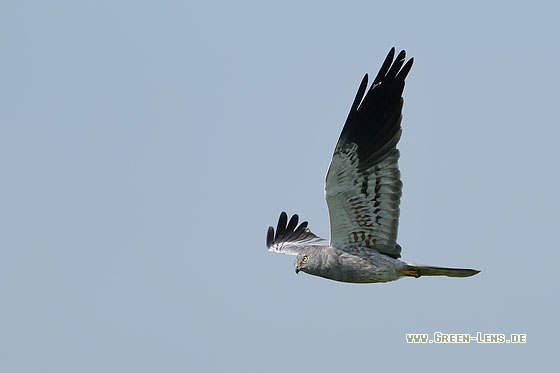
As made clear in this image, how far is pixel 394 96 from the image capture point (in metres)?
14.6

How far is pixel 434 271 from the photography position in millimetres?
14578

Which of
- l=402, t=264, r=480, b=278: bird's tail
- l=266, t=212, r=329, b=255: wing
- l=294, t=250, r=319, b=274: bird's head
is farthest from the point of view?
l=266, t=212, r=329, b=255: wing

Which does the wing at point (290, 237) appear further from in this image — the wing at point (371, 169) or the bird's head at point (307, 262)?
the wing at point (371, 169)

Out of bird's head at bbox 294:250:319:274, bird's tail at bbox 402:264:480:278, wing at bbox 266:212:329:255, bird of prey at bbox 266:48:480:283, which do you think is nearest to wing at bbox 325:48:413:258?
bird of prey at bbox 266:48:480:283

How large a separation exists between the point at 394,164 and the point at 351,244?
1.44 metres

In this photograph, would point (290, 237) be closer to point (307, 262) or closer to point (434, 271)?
point (307, 262)

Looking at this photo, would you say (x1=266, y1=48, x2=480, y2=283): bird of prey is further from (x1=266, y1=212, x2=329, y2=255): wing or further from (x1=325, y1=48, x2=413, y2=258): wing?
(x1=266, y1=212, x2=329, y2=255): wing

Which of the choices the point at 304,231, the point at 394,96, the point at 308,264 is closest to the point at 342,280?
the point at 308,264

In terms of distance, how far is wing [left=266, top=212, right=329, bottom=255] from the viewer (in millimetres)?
19047

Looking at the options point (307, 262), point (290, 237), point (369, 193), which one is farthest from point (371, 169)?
point (290, 237)

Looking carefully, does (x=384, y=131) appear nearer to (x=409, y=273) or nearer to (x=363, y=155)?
(x=363, y=155)

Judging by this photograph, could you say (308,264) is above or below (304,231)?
below

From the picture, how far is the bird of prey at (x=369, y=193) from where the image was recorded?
567 inches

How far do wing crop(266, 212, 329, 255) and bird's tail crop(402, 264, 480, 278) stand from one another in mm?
4355
